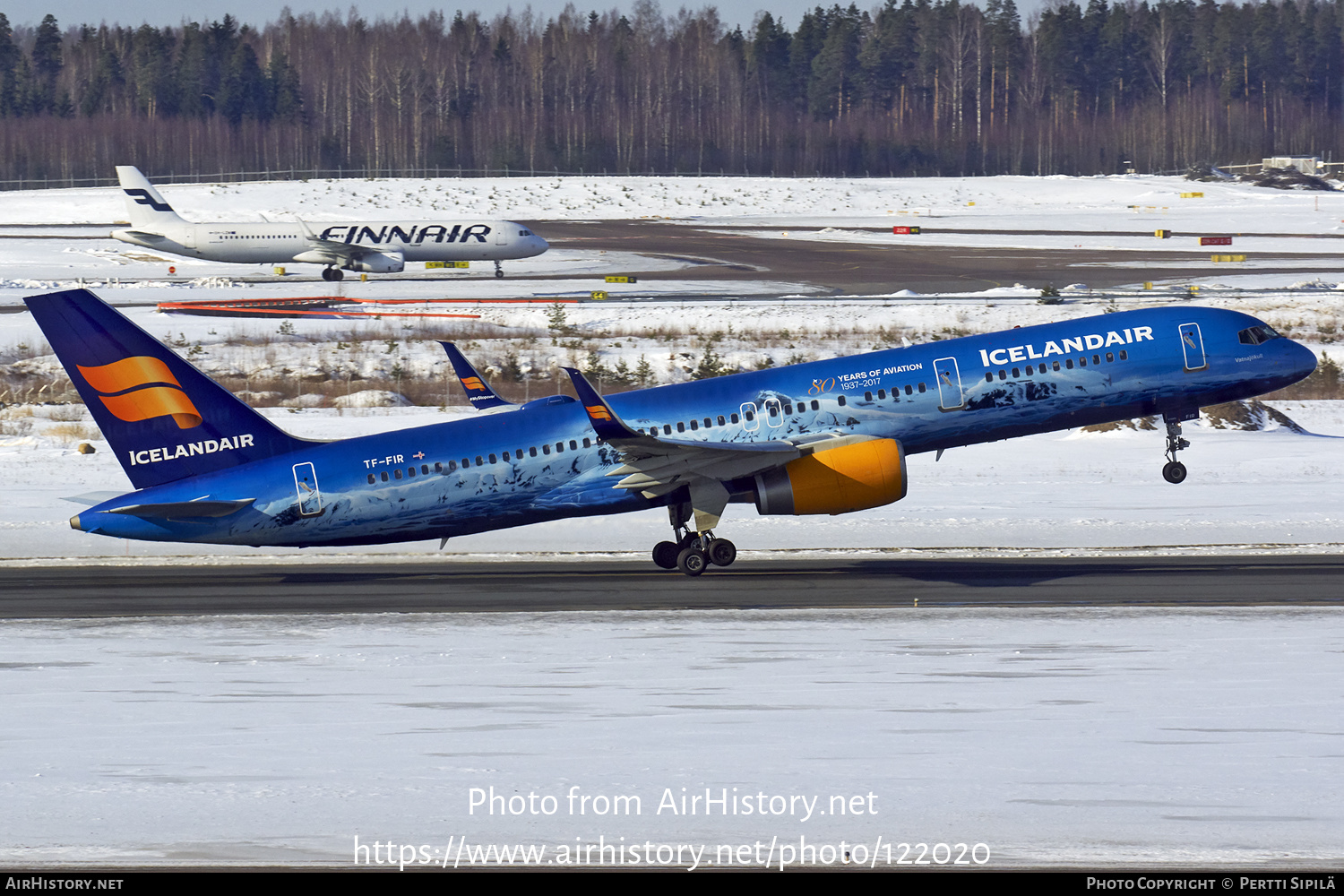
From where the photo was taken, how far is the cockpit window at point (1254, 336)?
3369cm

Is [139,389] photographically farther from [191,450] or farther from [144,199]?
[144,199]

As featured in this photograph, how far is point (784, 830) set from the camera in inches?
577

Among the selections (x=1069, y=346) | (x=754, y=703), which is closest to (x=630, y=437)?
(x=754, y=703)

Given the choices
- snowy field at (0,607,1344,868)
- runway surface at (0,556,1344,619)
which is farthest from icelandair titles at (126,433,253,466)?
snowy field at (0,607,1344,868)

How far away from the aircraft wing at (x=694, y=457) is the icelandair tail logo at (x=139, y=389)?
796 centimetres

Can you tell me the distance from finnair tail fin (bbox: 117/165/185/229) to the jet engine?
15051 mm

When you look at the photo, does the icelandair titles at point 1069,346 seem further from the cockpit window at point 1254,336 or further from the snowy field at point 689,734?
the snowy field at point 689,734

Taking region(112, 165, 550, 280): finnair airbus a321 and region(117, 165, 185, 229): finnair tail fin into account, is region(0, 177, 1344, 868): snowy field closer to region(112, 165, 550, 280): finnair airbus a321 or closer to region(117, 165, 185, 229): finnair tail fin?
region(112, 165, 550, 280): finnair airbus a321

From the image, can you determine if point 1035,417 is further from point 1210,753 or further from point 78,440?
point 78,440

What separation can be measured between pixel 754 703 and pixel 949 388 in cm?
1349

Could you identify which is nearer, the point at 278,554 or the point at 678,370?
the point at 278,554
